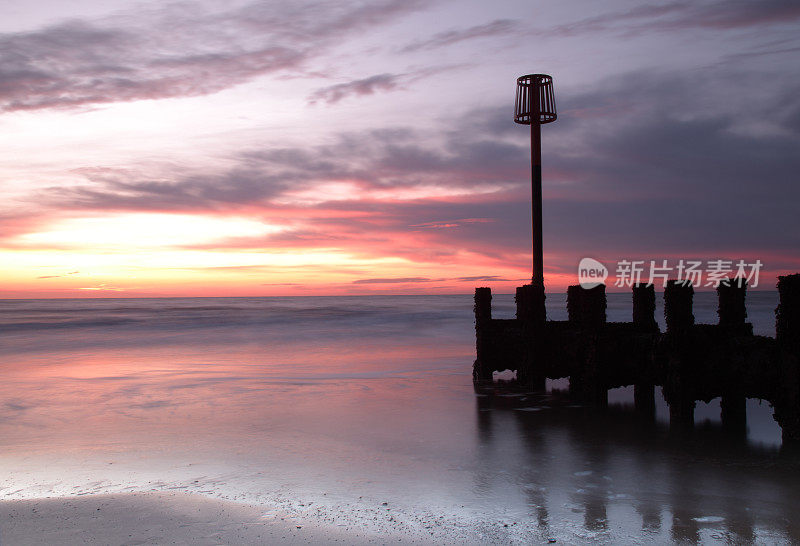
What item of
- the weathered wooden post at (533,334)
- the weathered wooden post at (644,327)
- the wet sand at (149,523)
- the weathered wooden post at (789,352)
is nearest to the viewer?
the wet sand at (149,523)

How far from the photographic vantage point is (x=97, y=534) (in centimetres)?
478

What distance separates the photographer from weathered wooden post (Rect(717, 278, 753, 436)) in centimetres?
845

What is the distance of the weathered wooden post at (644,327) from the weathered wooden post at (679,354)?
3.08 feet

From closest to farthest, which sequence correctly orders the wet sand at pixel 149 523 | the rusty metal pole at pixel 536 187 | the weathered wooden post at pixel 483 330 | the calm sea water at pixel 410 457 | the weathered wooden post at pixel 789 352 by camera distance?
the wet sand at pixel 149 523 < the calm sea water at pixel 410 457 < the weathered wooden post at pixel 789 352 < the weathered wooden post at pixel 483 330 < the rusty metal pole at pixel 536 187

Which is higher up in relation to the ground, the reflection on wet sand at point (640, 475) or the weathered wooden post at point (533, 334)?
the weathered wooden post at point (533, 334)

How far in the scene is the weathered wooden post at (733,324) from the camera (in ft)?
27.7

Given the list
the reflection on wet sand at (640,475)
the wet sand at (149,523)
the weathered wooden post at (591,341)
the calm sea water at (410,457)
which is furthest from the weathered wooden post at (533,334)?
the wet sand at (149,523)

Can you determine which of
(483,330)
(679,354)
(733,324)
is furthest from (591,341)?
(483,330)

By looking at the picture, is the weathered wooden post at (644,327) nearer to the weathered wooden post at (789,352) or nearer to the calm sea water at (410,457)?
the calm sea water at (410,457)

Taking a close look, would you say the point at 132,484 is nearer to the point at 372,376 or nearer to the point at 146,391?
the point at 146,391

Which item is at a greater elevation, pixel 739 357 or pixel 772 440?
pixel 739 357

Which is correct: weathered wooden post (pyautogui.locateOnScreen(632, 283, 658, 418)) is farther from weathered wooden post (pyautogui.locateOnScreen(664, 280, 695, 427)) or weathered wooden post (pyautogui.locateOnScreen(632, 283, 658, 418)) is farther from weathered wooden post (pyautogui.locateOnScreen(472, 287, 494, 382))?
weathered wooden post (pyautogui.locateOnScreen(472, 287, 494, 382))

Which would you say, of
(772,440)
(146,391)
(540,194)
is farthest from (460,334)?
(772,440)

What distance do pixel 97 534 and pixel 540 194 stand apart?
12.8m
